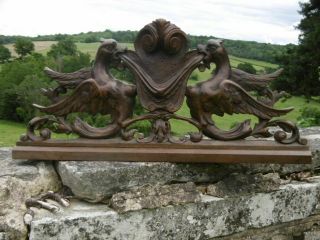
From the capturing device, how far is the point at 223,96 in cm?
265

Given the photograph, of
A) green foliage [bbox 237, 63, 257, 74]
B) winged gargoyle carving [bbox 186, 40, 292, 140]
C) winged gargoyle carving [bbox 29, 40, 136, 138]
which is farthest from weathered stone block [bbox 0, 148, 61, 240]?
green foliage [bbox 237, 63, 257, 74]

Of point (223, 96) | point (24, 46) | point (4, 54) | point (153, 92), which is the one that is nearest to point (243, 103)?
point (223, 96)

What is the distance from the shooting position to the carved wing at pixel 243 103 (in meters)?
2.66

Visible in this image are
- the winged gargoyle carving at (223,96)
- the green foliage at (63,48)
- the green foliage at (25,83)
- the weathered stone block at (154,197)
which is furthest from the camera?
the green foliage at (63,48)

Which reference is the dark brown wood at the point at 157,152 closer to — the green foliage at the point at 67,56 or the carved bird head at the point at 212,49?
the carved bird head at the point at 212,49

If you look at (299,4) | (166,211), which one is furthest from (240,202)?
(299,4)

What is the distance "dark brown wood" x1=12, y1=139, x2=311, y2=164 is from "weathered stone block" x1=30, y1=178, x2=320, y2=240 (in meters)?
0.21

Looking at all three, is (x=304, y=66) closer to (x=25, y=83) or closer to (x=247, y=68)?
(x=247, y=68)

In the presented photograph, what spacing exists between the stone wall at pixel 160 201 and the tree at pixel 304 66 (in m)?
10.2

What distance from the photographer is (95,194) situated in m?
2.37

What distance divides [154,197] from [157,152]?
256mm

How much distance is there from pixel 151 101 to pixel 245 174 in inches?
26.2

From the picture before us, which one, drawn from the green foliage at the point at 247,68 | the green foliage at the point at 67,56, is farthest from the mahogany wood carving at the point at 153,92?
the green foliage at the point at 67,56

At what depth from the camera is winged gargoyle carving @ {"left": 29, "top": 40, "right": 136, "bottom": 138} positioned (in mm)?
2598
